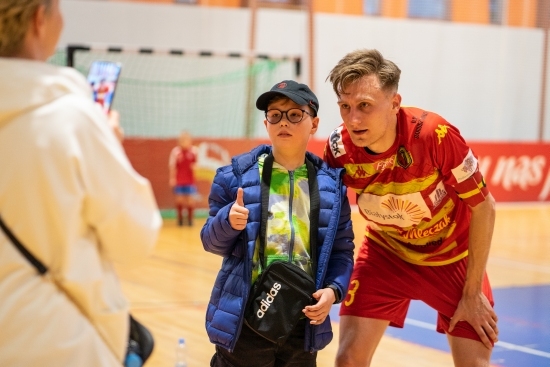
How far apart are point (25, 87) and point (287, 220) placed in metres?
1.95

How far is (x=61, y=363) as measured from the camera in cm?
224

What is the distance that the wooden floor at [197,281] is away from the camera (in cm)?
679

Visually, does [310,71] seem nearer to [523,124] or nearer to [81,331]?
[523,124]

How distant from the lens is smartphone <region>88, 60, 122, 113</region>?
12.8ft

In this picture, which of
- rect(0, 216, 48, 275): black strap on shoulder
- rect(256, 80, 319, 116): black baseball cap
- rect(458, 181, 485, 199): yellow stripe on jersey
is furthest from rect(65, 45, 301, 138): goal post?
rect(0, 216, 48, 275): black strap on shoulder

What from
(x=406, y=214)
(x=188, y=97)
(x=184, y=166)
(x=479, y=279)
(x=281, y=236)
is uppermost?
(x=281, y=236)

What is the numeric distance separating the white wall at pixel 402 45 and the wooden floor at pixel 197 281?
14.6 ft

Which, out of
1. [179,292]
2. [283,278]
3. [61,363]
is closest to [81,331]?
[61,363]

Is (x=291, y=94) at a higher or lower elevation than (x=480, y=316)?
higher

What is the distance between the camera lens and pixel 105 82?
3994 mm

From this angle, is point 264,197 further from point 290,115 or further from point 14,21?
point 14,21

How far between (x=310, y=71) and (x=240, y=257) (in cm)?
→ 1501

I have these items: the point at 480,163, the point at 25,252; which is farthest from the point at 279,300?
the point at 480,163

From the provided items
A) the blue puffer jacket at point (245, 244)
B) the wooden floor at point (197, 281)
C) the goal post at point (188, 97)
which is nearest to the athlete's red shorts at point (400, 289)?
the blue puffer jacket at point (245, 244)
